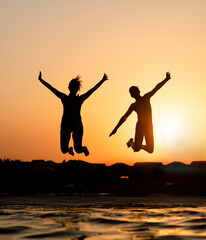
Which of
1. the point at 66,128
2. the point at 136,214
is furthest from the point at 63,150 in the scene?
the point at 136,214

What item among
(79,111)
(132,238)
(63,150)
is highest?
(79,111)

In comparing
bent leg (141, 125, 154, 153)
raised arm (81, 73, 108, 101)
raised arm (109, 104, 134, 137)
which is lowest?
bent leg (141, 125, 154, 153)

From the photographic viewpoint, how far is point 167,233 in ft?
55.5

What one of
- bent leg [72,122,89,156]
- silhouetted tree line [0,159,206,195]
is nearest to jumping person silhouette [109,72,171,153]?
bent leg [72,122,89,156]

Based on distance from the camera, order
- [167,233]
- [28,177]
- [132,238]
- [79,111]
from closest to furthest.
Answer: [132,238] < [167,233] < [79,111] < [28,177]

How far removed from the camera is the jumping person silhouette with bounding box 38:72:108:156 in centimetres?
2127

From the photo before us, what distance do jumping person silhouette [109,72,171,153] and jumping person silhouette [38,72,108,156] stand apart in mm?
1540

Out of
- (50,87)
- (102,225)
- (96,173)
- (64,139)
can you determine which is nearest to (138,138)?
(64,139)

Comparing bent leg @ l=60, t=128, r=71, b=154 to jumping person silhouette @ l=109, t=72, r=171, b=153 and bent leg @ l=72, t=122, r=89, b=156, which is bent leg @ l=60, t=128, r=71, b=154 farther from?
jumping person silhouette @ l=109, t=72, r=171, b=153

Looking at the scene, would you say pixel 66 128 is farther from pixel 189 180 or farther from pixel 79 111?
pixel 189 180

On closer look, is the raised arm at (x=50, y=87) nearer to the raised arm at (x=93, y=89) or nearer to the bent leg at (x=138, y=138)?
the raised arm at (x=93, y=89)

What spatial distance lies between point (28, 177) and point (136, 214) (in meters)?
47.1

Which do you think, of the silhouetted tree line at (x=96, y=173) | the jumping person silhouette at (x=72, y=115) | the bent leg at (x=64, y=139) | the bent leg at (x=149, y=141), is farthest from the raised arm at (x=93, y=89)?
the silhouetted tree line at (x=96, y=173)

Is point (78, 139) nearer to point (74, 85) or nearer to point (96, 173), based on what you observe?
point (74, 85)
